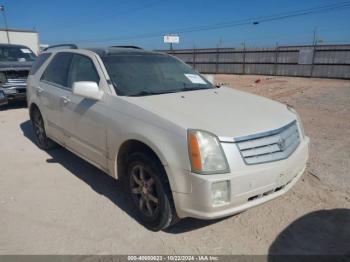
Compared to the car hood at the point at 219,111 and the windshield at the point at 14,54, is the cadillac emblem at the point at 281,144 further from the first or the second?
the windshield at the point at 14,54

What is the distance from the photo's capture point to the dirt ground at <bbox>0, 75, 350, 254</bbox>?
2902 millimetres

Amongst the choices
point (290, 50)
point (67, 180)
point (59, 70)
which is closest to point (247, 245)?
point (67, 180)

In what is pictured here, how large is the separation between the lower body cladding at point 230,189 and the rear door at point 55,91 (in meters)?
2.42

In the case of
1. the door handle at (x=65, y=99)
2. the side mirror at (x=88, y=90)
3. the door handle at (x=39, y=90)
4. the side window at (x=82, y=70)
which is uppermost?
the side window at (x=82, y=70)

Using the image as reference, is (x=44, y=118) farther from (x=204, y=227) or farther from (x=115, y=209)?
(x=204, y=227)

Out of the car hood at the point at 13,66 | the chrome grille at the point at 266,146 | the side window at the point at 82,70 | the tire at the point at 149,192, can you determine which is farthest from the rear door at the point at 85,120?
the car hood at the point at 13,66

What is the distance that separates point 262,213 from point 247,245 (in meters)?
0.60

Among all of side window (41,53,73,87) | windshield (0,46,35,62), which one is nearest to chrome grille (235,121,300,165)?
side window (41,53,73,87)

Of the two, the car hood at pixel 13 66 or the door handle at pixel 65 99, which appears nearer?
the door handle at pixel 65 99

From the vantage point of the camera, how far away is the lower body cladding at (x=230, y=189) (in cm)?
257

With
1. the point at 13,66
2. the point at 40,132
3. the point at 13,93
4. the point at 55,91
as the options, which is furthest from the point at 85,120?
the point at 13,66

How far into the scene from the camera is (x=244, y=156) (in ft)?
8.75

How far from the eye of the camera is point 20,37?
35.8 m

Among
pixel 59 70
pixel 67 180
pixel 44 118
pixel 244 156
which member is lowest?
pixel 67 180
